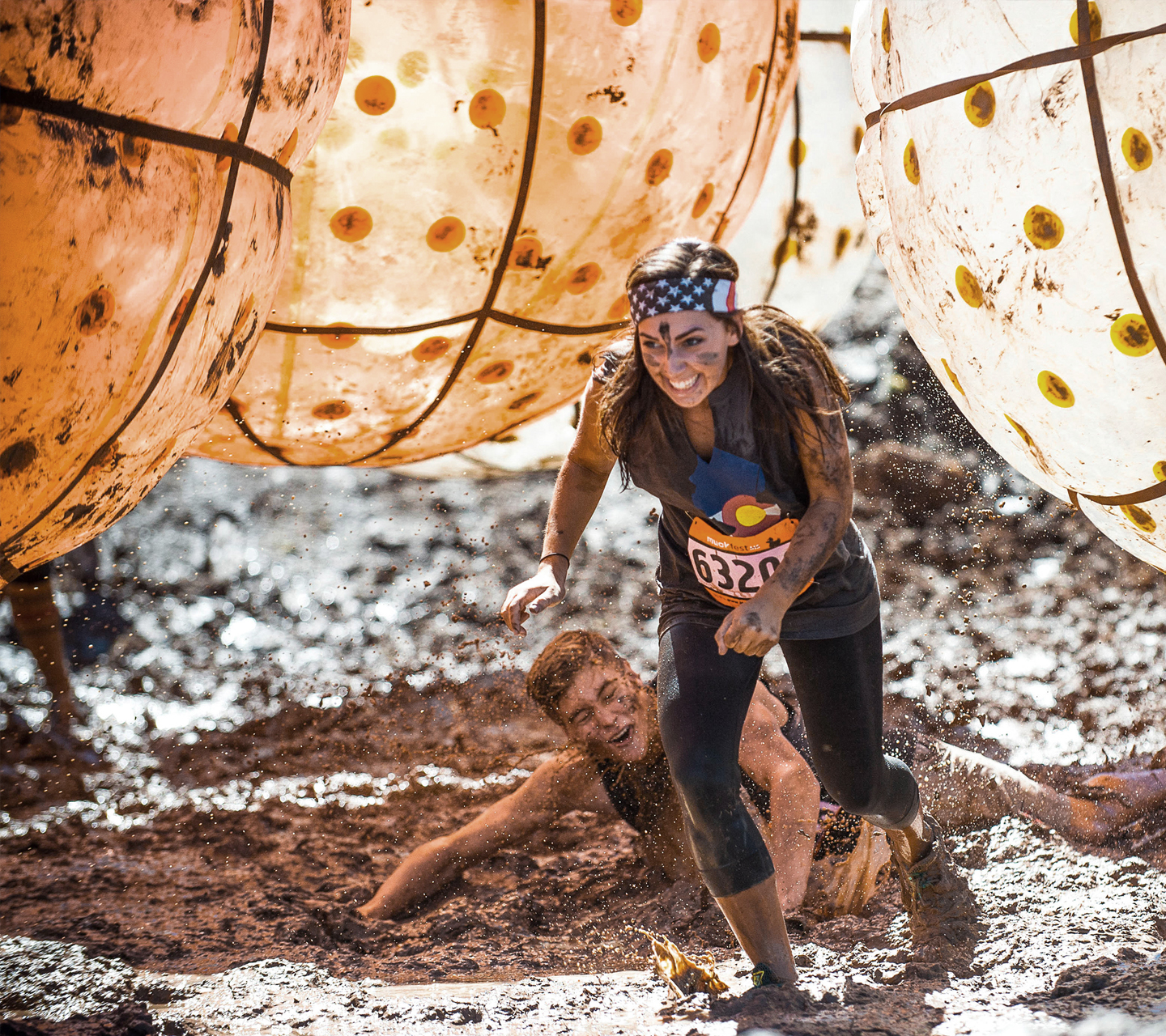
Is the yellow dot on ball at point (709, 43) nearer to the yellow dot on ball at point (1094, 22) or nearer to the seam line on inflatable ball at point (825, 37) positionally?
the seam line on inflatable ball at point (825, 37)

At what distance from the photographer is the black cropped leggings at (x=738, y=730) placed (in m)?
2.19

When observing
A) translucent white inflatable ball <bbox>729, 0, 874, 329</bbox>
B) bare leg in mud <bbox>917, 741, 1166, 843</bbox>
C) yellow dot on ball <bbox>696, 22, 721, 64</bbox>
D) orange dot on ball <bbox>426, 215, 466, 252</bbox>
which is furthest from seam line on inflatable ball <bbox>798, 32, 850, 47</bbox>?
bare leg in mud <bbox>917, 741, 1166, 843</bbox>

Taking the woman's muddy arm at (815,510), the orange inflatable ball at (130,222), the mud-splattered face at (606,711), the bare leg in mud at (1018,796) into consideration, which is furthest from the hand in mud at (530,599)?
the bare leg in mud at (1018,796)

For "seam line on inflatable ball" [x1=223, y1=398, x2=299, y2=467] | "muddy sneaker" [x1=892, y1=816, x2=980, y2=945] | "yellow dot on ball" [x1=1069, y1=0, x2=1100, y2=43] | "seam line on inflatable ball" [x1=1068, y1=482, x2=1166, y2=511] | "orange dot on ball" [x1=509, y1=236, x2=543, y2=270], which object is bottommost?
"muddy sneaker" [x1=892, y1=816, x2=980, y2=945]

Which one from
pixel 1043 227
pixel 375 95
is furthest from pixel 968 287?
pixel 375 95

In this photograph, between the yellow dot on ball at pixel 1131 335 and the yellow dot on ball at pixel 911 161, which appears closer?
the yellow dot on ball at pixel 1131 335

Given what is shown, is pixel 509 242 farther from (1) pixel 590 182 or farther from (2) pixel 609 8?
(2) pixel 609 8

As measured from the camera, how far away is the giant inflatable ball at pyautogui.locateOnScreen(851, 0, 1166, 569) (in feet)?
5.67

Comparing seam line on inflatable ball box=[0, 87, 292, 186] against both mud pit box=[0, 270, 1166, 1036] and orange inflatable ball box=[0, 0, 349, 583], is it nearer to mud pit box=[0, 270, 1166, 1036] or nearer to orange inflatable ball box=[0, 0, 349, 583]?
orange inflatable ball box=[0, 0, 349, 583]

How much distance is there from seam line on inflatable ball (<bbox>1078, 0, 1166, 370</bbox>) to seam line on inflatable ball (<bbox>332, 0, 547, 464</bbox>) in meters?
1.20

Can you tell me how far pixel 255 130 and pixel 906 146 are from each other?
3.70 feet

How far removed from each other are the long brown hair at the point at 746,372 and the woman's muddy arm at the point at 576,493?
0.07 metres

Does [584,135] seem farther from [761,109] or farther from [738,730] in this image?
[738,730]

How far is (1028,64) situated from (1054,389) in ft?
1.69
